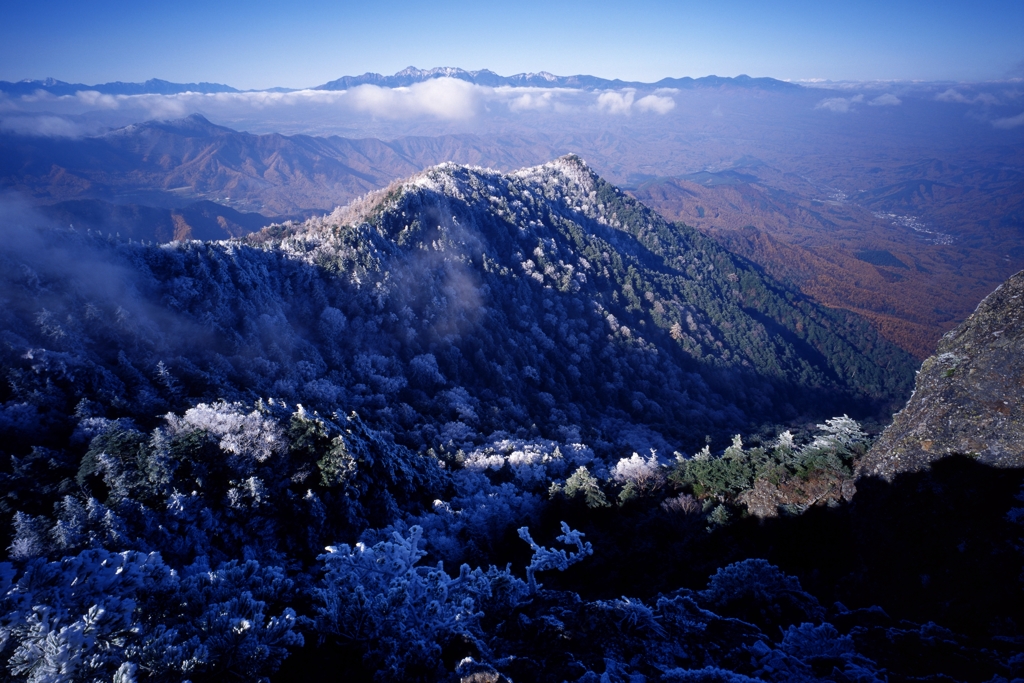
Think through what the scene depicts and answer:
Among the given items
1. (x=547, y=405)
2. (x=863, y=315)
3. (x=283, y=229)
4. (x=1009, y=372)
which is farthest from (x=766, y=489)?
(x=863, y=315)

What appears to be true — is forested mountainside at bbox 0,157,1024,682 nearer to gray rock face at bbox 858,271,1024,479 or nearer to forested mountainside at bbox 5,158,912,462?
forested mountainside at bbox 5,158,912,462

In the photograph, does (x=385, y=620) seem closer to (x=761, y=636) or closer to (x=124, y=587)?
(x=124, y=587)

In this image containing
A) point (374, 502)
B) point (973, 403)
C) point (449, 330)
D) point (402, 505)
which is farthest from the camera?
point (449, 330)

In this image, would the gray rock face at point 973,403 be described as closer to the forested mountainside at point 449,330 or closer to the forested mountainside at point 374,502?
the forested mountainside at point 374,502

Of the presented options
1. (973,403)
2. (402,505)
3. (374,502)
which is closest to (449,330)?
(402,505)

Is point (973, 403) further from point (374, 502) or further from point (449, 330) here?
point (449, 330)

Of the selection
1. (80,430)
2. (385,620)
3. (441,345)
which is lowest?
(441,345)

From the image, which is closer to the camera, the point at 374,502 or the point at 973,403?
the point at 973,403
